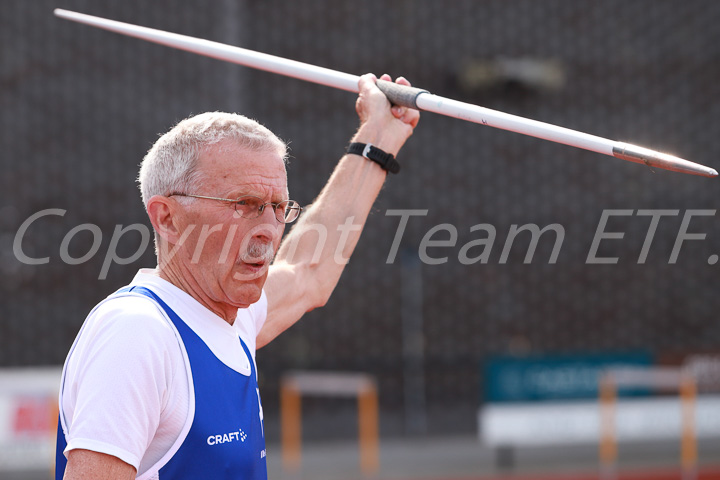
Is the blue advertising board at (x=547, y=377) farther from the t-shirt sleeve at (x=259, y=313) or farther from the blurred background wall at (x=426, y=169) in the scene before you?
the t-shirt sleeve at (x=259, y=313)

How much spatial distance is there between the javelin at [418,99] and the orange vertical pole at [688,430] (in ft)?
22.0

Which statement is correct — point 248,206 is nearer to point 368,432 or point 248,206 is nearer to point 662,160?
point 662,160

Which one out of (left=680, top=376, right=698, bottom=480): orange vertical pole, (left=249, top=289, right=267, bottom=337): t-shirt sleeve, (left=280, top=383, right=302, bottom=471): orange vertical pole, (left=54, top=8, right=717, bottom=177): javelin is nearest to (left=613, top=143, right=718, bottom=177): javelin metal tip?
(left=54, top=8, right=717, bottom=177): javelin

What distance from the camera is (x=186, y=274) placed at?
180cm

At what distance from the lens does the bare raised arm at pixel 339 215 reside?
2.38 m

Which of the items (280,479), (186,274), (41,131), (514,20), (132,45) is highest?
(514,20)

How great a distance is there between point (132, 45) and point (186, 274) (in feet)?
24.4

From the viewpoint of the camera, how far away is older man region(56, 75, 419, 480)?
57.8 inches

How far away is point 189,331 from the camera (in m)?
1.67

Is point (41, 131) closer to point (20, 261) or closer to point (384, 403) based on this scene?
point (20, 261)

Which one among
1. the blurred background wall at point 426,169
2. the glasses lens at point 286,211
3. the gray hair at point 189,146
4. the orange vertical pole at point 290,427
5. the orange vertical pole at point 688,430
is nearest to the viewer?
the gray hair at point 189,146

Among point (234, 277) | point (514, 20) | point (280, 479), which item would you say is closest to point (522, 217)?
point (514, 20)

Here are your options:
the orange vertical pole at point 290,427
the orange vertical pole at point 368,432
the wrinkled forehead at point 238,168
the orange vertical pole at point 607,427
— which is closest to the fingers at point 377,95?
the wrinkled forehead at point 238,168

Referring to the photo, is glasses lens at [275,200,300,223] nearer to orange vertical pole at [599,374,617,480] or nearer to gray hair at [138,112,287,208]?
gray hair at [138,112,287,208]
